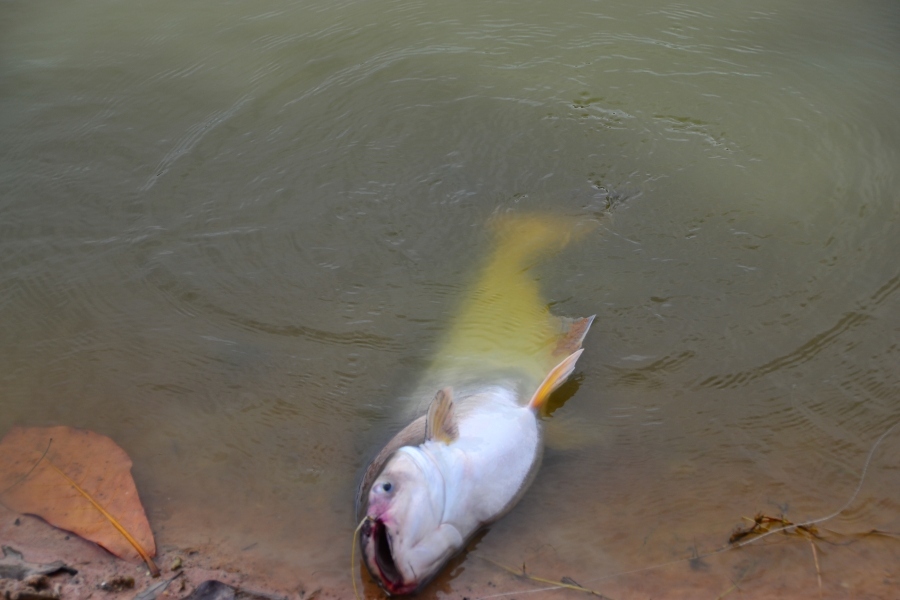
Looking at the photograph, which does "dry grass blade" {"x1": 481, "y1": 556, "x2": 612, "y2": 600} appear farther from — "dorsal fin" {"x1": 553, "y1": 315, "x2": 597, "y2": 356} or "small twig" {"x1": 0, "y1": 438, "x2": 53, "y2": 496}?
"small twig" {"x1": 0, "y1": 438, "x2": 53, "y2": 496}

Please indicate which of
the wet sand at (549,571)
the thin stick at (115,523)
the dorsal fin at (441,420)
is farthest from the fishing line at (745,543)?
the thin stick at (115,523)

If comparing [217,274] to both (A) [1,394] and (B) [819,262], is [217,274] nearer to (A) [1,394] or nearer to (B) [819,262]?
(A) [1,394]

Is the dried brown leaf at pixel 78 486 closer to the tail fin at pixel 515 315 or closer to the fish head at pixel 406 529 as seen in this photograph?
the fish head at pixel 406 529

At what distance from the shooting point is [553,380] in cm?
393

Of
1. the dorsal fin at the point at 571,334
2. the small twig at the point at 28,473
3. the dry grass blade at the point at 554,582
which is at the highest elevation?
the dorsal fin at the point at 571,334

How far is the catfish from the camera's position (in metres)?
3.02

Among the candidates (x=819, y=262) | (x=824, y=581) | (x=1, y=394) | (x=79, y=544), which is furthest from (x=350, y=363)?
(x=819, y=262)

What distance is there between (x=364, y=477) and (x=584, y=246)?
2037 millimetres

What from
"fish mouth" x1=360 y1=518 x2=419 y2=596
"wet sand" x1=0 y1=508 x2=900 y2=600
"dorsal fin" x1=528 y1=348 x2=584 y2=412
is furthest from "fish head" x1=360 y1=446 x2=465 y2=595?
"dorsal fin" x1=528 y1=348 x2=584 y2=412

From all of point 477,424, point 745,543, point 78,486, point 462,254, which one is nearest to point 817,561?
point 745,543

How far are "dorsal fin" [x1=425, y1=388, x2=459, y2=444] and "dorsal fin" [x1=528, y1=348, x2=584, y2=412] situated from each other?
513mm

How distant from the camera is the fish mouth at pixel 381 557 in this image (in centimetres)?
296

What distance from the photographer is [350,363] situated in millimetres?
4145

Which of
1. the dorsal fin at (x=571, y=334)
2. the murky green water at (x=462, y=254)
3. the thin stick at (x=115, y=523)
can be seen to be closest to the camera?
the thin stick at (x=115, y=523)
